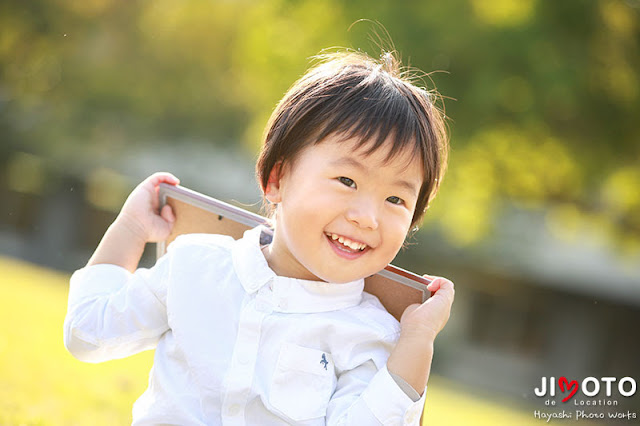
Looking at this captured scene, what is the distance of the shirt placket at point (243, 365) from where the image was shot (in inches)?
86.5

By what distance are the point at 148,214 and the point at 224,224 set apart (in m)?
0.26

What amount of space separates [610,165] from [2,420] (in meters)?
10.3

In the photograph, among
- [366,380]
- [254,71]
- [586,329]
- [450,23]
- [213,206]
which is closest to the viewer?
[366,380]

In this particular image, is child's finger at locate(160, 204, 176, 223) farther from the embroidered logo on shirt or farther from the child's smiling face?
the embroidered logo on shirt

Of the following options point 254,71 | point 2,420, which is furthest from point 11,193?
point 2,420

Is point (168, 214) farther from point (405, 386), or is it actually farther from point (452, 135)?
point (452, 135)

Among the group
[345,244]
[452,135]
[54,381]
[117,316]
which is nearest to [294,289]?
[345,244]

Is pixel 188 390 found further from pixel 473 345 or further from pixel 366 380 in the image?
pixel 473 345

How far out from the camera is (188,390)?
228 cm

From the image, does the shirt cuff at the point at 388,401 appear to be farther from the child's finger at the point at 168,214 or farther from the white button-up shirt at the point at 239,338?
the child's finger at the point at 168,214

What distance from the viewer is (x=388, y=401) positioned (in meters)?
2.13

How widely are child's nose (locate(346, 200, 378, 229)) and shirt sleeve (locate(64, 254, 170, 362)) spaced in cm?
63

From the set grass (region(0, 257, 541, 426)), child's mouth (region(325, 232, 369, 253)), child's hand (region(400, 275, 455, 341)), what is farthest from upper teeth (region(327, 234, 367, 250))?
grass (region(0, 257, 541, 426))

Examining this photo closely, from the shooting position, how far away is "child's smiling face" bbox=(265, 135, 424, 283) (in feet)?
7.25
